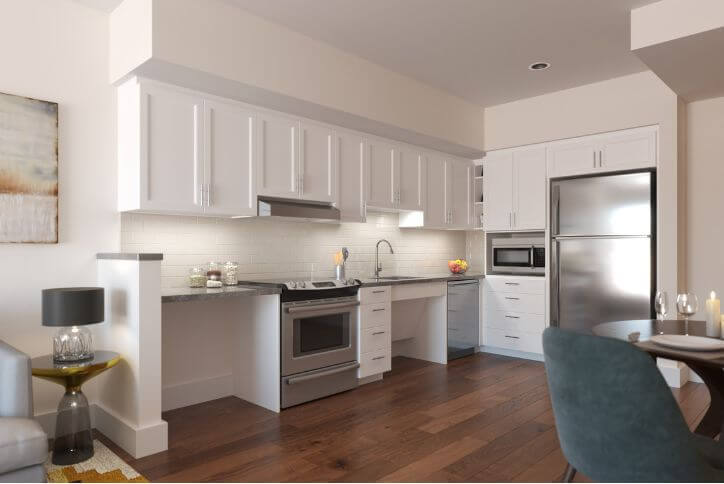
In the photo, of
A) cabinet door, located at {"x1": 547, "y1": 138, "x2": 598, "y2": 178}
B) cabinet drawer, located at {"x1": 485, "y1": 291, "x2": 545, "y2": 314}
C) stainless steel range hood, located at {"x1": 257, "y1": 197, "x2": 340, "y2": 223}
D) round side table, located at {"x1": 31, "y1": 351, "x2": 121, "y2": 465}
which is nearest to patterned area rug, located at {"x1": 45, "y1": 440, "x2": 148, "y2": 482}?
round side table, located at {"x1": 31, "y1": 351, "x2": 121, "y2": 465}

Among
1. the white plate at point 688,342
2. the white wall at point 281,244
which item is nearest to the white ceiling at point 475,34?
the white wall at point 281,244

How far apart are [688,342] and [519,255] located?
3356 millimetres

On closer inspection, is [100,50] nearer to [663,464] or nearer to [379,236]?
[379,236]

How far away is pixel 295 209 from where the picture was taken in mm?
4062

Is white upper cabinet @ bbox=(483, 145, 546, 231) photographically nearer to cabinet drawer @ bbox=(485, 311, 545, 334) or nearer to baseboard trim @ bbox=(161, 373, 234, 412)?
cabinet drawer @ bbox=(485, 311, 545, 334)

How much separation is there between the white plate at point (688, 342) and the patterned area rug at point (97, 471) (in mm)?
2558

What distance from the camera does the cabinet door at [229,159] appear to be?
3625 millimetres

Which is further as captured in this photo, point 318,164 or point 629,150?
point 629,150

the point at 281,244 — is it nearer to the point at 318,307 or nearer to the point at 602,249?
the point at 318,307

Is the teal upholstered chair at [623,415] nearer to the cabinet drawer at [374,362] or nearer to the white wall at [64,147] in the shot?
the cabinet drawer at [374,362]

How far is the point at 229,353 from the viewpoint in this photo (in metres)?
4.19

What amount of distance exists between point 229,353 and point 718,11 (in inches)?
164

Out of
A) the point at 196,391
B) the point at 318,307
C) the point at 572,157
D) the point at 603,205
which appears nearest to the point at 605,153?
the point at 572,157

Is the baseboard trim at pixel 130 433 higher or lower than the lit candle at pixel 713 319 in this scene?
lower
